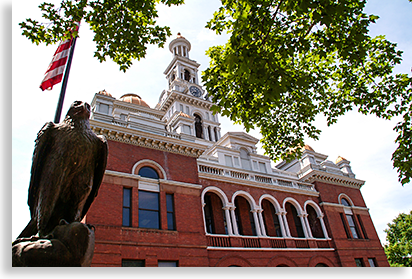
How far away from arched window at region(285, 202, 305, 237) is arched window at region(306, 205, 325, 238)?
1.40 metres

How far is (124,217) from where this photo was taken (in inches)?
597

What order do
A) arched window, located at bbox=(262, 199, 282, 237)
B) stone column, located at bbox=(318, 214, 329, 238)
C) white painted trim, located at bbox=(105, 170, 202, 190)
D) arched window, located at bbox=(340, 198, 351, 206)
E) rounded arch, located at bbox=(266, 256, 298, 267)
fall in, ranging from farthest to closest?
arched window, located at bbox=(340, 198, 351, 206) → stone column, located at bbox=(318, 214, 329, 238) → arched window, located at bbox=(262, 199, 282, 237) → rounded arch, located at bbox=(266, 256, 298, 267) → white painted trim, located at bbox=(105, 170, 202, 190)

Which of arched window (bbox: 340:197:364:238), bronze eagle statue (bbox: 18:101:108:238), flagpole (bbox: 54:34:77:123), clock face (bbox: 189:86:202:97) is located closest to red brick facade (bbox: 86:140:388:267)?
arched window (bbox: 340:197:364:238)

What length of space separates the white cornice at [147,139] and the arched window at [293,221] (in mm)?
10190

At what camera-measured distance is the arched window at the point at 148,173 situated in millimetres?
17031

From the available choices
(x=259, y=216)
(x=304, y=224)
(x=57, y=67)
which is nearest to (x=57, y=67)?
(x=57, y=67)

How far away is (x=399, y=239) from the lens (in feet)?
137

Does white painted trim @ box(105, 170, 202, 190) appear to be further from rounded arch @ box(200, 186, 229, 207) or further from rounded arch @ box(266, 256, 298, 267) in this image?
rounded arch @ box(266, 256, 298, 267)

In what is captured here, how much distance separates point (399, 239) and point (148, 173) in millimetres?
43177

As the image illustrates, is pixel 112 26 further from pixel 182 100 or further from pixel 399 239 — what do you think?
pixel 399 239

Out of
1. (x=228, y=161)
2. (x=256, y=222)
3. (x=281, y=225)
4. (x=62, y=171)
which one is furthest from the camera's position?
(x=228, y=161)

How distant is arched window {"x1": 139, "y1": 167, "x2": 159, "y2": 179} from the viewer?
55.9ft

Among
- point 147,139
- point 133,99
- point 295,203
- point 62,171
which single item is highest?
point 133,99

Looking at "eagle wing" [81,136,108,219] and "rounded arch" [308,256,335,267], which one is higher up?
"rounded arch" [308,256,335,267]
